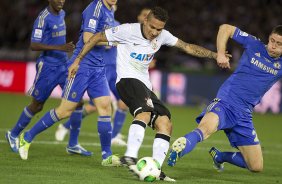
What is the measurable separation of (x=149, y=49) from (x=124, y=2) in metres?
16.6

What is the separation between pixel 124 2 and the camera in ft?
80.6

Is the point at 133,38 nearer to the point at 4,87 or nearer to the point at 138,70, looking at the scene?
the point at 138,70

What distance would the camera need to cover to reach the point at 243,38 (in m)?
8.25

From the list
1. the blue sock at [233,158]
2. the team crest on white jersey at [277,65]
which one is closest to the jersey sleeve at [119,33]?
the team crest on white jersey at [277,65]

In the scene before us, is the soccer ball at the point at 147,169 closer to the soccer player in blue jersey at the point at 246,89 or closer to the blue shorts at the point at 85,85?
the soccer player in blue jersey at the point at 246,89

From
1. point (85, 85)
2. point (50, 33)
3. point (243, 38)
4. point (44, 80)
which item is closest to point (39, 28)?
point (50, 33)

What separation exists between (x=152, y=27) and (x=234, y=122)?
153 centimetres

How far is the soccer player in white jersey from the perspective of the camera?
7695 millimetres

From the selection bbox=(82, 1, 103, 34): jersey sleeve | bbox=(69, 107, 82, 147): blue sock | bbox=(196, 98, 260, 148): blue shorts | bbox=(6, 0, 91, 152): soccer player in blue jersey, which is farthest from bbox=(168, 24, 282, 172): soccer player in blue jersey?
bbox=(6, 0, 91, 152): soccer player in blue jersey

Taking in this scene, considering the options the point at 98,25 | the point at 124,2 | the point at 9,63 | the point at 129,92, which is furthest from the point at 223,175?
the point at 124,2

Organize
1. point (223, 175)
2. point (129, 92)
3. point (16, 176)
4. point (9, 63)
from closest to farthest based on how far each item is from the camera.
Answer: point (16, 176)
point (129, 92)
point (223, 175)
point (9, 63)

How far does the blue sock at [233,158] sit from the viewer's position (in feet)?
28.2

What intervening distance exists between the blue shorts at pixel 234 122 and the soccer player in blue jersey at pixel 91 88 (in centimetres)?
158

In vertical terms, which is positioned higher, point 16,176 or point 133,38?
point 133,38
